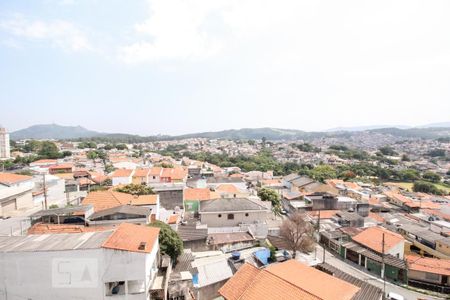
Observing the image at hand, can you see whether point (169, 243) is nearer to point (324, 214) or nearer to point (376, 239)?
point (376, 239)

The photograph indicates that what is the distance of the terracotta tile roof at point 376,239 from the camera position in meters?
22.6

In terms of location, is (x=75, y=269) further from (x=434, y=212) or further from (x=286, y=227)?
(x=434, y=212)

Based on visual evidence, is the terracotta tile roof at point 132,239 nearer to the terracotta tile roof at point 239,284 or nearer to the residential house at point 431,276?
the terracotta tile roof at point 239,284

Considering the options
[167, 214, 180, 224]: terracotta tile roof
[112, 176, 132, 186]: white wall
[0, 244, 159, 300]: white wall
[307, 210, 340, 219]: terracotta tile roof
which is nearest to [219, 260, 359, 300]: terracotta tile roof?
[0, 244, 159, 300]: white wall

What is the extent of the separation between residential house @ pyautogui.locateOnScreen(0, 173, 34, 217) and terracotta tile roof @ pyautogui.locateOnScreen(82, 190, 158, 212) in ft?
23.2

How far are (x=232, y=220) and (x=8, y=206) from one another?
19.4 m

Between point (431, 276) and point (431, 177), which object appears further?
point (431, 177)

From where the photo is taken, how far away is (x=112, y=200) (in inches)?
942

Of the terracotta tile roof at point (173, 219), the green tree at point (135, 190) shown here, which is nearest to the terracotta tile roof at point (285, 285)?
the terracotta tile roof at point (173, 219)

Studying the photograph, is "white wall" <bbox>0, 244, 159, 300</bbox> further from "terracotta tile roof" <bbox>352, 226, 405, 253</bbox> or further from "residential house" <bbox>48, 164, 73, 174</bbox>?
"residential house" <bbox>48, 164, 73, 174</bbox>

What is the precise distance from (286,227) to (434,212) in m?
25.4

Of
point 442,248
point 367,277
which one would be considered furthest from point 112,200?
point 442,248

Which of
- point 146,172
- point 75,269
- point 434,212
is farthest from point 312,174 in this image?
point 75,269

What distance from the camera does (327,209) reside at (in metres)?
35.0
